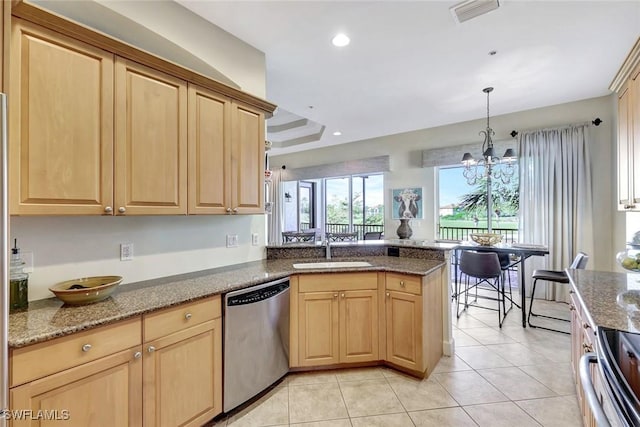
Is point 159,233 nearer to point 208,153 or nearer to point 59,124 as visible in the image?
point 208,153

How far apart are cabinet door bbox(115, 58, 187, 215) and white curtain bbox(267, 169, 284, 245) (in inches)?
219

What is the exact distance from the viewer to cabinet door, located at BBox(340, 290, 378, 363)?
2.46 metres

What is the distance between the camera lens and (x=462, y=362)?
2.67m

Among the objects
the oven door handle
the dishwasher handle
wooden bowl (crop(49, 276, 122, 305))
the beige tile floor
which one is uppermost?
wooden bowl (crop(49, 276, 122, 305))

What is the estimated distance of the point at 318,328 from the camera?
2.42 m

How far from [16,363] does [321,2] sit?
2.70m

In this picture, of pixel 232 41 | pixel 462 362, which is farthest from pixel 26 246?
pixel 462 362

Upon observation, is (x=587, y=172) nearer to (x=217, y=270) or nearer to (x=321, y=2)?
(x=321, y=2)

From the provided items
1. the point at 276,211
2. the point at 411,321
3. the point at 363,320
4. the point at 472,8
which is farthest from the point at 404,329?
the point at 276,211

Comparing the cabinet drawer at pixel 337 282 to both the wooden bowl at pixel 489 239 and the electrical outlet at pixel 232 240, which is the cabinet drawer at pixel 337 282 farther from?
the wooden bowl at pixel 489 239

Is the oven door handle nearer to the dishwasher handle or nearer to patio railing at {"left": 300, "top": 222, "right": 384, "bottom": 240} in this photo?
the dishwasher handle

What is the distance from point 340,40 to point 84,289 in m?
2.67

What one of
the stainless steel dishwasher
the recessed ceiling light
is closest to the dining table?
the stainless steel dishwasher

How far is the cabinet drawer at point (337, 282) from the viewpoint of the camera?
2.40m
